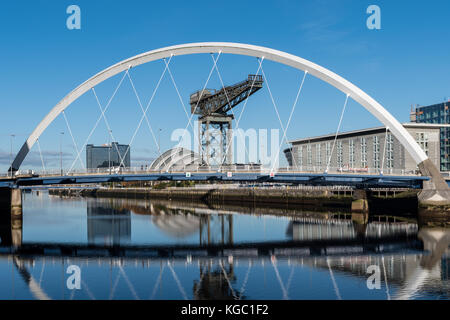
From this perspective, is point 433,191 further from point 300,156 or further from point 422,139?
point 300,156

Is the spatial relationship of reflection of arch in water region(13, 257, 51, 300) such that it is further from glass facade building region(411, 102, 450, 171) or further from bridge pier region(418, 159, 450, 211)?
glass facade building region(411, 102, 450, 171)

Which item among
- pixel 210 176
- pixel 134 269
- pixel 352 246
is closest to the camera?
pixel 134 269

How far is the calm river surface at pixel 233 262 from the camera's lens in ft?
72.0

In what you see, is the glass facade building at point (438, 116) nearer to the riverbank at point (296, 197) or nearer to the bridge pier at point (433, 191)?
the riverbank at point (296, 197)

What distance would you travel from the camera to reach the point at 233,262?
29.2m

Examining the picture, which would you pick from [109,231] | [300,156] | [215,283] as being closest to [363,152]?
[300,156]

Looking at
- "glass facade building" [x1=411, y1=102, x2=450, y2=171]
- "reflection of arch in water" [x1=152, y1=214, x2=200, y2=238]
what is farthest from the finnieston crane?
"glass facade building" [x1=411, y1=102, x2=450, y2=171]

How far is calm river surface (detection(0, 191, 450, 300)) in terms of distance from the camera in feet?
72.0

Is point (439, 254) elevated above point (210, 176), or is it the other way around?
point (210, 176)

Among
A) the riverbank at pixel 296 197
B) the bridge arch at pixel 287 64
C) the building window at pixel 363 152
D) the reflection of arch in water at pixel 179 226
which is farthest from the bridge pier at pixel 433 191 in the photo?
the building window at pixel 363 152
